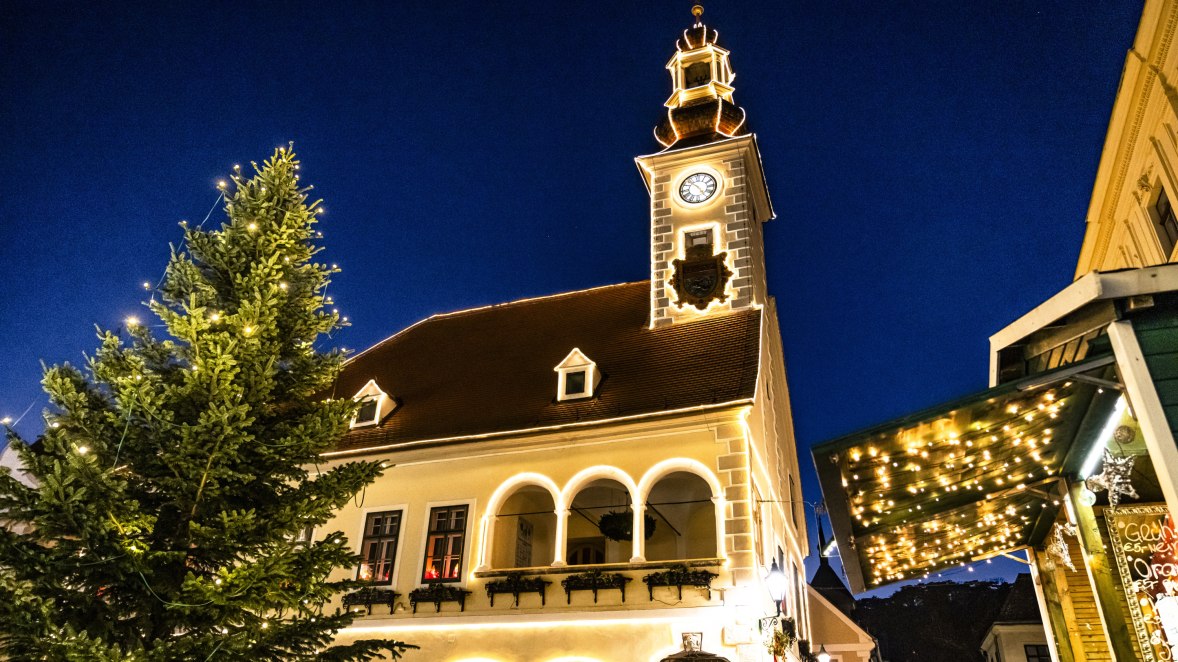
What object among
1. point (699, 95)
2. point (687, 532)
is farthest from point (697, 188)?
point (687, 532)

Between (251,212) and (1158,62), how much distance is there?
15.6m

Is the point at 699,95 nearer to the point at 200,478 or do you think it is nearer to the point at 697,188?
the point at 697,188

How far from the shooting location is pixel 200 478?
29.1 ft

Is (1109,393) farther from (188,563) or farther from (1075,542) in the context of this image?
(188,563)

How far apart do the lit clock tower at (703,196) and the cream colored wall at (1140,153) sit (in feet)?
25.4

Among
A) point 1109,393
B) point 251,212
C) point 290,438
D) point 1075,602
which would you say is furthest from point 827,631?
point 251,212

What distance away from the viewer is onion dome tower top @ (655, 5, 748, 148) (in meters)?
22.1

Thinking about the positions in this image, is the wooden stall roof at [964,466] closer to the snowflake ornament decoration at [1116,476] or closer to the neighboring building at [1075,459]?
the neighboring building at [1075,459]

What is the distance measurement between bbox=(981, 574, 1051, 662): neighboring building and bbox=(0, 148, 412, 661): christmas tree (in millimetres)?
30613

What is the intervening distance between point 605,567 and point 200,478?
24.9 ft

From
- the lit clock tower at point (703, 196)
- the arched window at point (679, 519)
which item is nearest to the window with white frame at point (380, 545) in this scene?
the arched window at point (679, 519)

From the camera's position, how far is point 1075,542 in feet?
40.0

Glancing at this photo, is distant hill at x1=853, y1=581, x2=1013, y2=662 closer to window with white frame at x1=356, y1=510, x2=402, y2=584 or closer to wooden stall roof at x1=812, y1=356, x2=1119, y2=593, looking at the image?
wooden stall roof at x1=812, y1=356, x2=1119, y2=593

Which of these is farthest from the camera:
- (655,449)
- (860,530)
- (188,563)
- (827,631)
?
(827,631)
